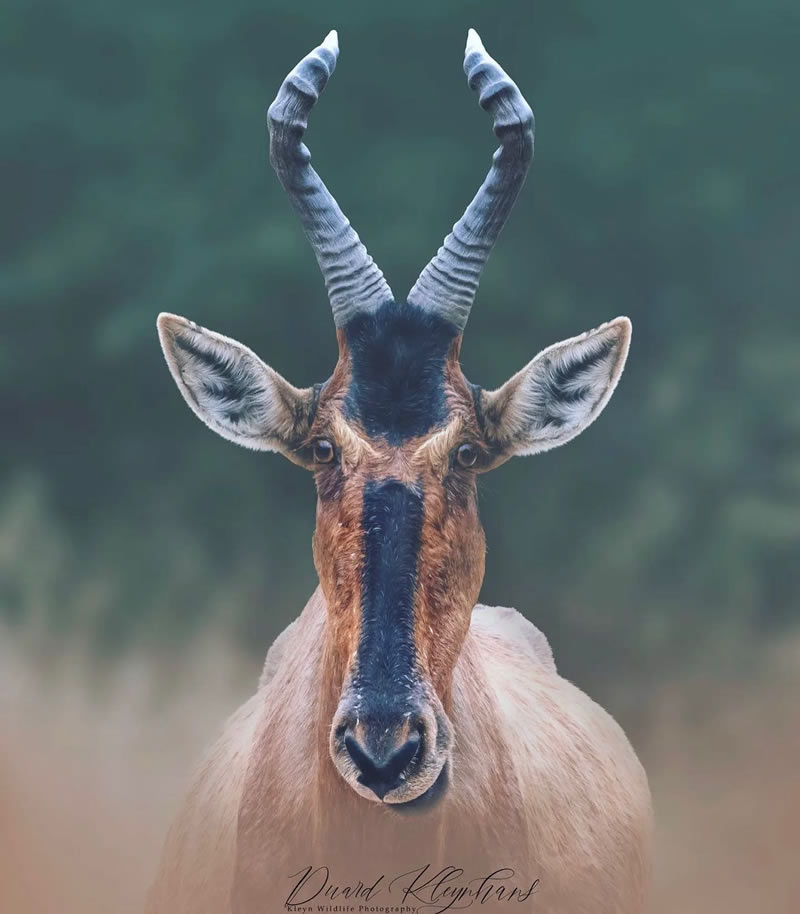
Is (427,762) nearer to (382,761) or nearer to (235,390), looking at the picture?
(382,761)

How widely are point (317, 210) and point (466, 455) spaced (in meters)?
0.82

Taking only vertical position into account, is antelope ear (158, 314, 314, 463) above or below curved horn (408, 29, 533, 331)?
below

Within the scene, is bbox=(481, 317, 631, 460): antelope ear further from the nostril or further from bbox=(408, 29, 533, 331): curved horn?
the nostril

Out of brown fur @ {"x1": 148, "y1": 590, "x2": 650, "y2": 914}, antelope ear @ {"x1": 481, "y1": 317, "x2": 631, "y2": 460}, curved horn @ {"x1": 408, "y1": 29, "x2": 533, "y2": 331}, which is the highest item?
curved horn @ {"x1": 408, "y1": 29, "x2": 533, "y2": 331}

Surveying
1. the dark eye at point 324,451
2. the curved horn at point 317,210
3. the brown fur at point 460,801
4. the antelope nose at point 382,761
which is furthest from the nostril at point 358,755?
the curved horn at point 317,210

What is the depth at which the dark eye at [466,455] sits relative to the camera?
3.24m

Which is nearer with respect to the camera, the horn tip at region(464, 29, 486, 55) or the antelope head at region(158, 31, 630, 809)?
the antelope head at region(158, 31, 630, 809)

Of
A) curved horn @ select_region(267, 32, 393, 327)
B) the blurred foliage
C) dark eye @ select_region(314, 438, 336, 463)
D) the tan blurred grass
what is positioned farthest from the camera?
the blurred foliage

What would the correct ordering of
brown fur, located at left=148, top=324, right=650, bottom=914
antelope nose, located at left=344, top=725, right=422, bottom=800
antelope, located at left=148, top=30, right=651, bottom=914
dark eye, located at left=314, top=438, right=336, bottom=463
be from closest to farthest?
1. antelope nose, located at left=344, top=725, right=422, bottom=800
2. antelope, located at left=148, top=30, right=651, bottom=914
3. brown fur, located at left=148, top=324, right=650, bottom=914
4. dark eye, located at left=314, top=438, right=336, bottom=463

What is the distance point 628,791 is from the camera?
13.6 ft

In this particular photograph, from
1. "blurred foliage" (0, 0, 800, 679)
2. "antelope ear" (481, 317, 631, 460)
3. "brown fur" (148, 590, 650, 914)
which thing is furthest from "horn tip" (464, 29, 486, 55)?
"brown fur" (148, 590, 650, 914)

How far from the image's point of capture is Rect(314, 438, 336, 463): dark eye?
10.6 ft

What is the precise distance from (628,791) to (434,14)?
2752 mm

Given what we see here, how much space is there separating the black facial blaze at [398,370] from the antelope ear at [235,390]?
0.60ft
